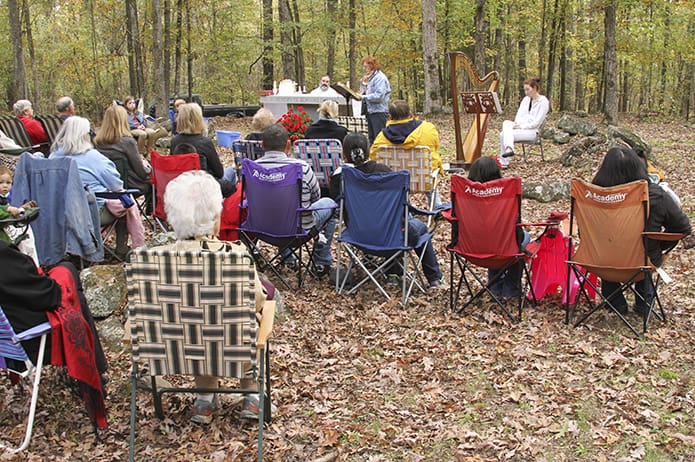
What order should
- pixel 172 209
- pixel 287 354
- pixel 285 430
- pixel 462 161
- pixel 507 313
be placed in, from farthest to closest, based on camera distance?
pixel 462 161 → pixel 507 313 → pixel 287 354 → pixel 285 430 → pixel 172 209

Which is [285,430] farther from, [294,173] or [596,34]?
[596,34]

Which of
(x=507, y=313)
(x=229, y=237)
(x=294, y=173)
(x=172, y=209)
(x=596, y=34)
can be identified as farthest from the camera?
(x=596, y=34)

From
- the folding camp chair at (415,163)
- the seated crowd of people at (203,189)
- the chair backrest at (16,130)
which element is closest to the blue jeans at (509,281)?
the seated crowd of people at (203,189)

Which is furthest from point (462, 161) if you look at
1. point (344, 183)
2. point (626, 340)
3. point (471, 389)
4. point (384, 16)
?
point (384, 16)

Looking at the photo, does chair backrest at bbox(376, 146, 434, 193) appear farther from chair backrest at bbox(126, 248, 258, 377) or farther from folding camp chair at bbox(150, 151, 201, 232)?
chair backrest at bbox(126, 248, 258, 377)

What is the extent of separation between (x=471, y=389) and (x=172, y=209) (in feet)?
6.72

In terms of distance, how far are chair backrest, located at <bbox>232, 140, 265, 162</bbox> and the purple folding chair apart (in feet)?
4.67

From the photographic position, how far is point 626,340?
450 centimetres

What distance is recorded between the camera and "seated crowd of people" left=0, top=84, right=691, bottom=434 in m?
3.13

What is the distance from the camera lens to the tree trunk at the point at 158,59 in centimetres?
1542

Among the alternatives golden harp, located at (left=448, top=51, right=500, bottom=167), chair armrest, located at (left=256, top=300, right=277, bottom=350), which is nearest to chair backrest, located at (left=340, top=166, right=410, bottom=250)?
chair armrest, located at (left=256, top=300, right=277, bottom=350)

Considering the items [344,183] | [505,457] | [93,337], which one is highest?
[344,183]

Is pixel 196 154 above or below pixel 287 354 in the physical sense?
above

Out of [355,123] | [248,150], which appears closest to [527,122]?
[355,123]
